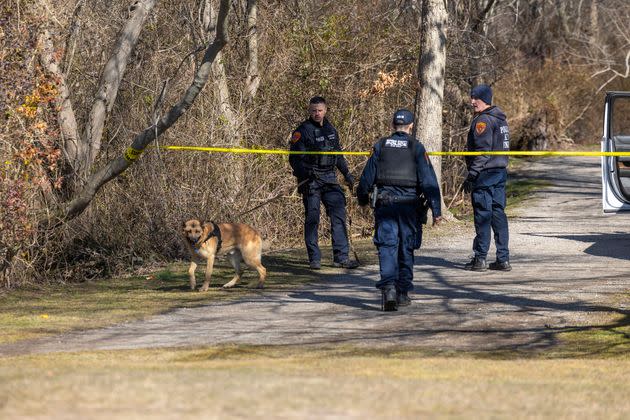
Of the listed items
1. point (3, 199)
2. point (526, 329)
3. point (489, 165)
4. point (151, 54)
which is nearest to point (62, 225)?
point (3, 199)

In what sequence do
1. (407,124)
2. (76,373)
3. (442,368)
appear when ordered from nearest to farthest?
(76,373) < (442,368) < (407,124)

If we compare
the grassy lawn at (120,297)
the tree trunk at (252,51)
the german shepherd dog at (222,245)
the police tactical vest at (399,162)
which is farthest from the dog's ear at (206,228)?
the tree trunk at (252,51)

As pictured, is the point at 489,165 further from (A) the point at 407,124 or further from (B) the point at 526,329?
(B) the point at 526,329

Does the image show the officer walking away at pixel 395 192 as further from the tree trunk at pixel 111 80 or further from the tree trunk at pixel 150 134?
the tree trunk at pixel 111 80

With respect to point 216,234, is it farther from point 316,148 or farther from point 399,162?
point 399,162

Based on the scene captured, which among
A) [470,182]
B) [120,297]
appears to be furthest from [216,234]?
[470,182]

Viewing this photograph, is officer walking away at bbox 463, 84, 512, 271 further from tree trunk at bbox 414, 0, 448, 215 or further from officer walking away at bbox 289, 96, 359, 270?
tree trunk at bbox 414, 0, 448, 215

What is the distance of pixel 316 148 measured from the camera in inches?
519

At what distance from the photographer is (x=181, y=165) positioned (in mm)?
15555

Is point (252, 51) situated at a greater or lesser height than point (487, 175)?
greater

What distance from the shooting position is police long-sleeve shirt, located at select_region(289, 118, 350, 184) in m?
13.1

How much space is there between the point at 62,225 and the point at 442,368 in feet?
26.6

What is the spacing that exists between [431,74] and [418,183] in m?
8.08

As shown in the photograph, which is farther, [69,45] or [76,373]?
[69,45]
